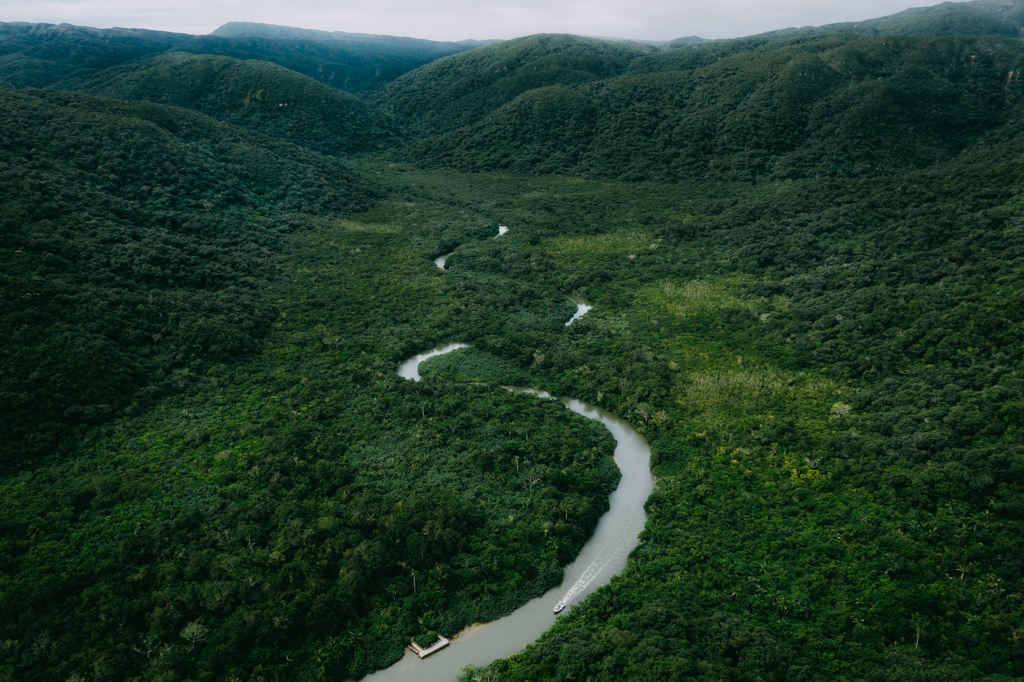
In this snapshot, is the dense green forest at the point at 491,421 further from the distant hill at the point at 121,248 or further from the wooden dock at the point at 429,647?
the wooden dock at the point at 429,647

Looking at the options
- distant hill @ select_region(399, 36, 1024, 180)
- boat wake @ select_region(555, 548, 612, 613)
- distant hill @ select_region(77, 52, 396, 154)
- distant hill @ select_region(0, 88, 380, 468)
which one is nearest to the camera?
boat wake @ select_region(555, 548, 612, 613)

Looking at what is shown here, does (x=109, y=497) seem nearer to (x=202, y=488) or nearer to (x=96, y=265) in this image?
(x=202, y=488)

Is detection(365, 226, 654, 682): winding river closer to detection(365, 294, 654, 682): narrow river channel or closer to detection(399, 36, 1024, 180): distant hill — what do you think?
detection(365, 294, 654, 682): narrow river channel

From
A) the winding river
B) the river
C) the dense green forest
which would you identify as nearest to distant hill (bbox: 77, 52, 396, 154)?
the dense green forest

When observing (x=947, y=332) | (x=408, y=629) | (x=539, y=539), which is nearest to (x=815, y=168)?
(x=947, y=332)

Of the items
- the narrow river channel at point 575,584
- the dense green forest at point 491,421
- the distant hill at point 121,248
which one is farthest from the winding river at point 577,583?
the distant hill at point 121,248

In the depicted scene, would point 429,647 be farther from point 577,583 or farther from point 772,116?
point 772,116
